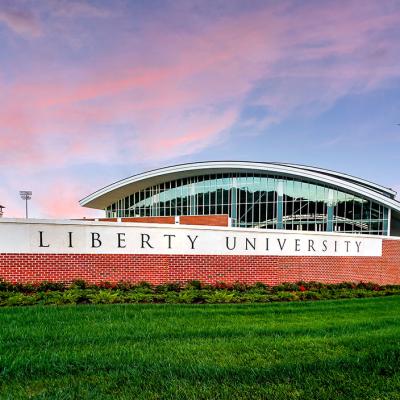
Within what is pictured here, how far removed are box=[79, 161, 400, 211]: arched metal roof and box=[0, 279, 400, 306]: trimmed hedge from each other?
1869 cm

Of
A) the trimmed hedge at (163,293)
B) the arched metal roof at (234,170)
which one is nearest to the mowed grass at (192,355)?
the trimmed hedge at (163,293)

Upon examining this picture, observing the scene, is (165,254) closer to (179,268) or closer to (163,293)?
(179,268)

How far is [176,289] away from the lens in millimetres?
10609

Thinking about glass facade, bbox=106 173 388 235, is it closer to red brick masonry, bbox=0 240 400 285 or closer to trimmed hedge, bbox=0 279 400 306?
red brick masonry, bbox=0 240 400 285

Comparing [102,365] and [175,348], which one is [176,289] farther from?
[102,365]

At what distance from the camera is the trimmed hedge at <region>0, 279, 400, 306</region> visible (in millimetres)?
8273

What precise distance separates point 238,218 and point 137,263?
1008 inches

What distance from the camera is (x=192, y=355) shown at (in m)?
4.21

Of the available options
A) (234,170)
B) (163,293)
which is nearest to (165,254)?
(163,293)

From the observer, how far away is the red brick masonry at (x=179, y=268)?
1015 cm

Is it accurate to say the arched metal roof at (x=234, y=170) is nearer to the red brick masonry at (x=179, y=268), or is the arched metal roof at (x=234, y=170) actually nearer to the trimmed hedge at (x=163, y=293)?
the red brick masonry at (x=179, y=268)

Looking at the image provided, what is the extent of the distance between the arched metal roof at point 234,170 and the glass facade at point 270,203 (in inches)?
48.7

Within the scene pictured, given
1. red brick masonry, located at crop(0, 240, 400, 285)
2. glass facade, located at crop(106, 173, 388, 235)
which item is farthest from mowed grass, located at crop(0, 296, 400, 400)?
glass facade, located at crop(106, 173, 388, 235)

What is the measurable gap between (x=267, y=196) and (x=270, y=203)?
72 cm
